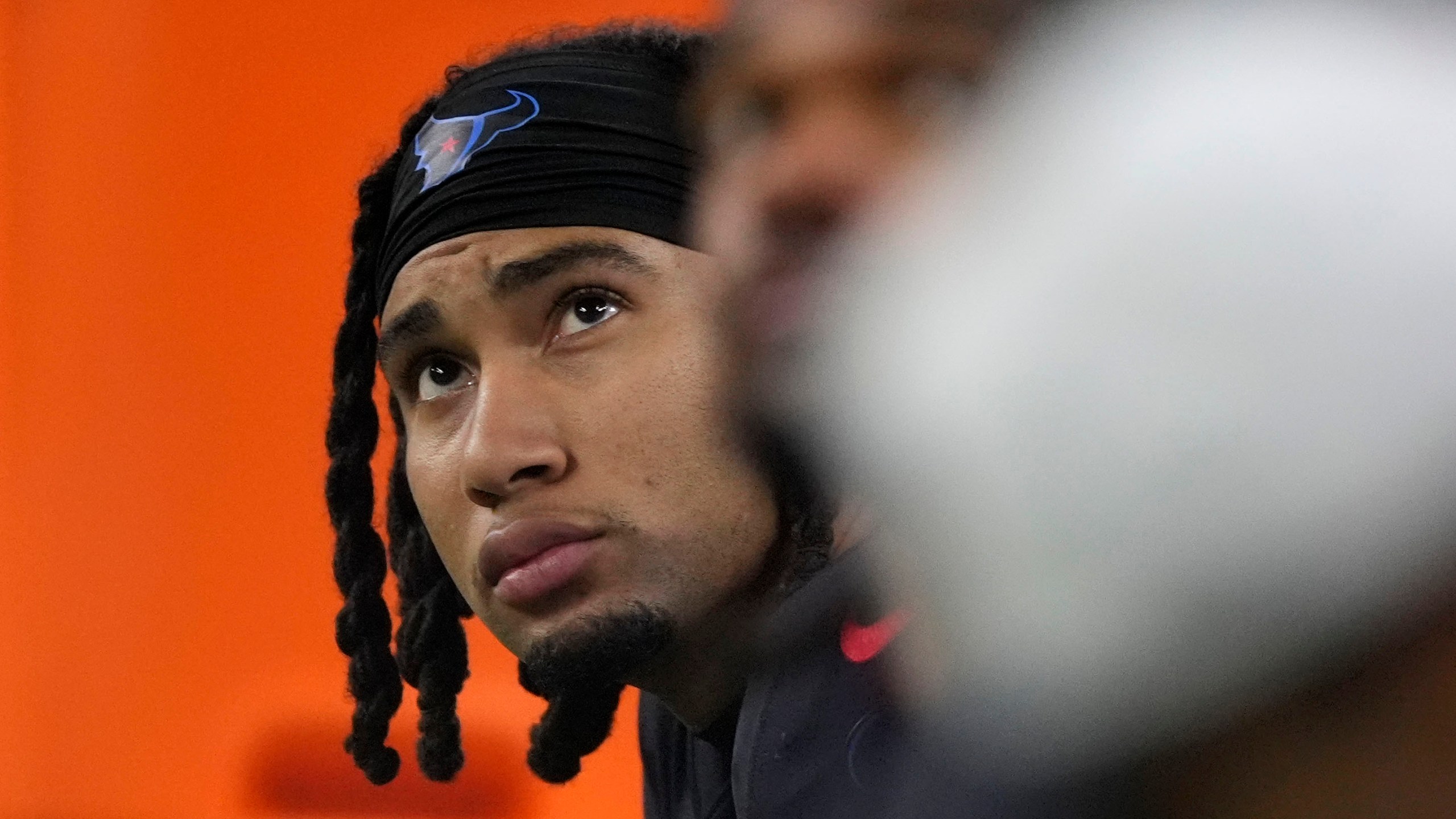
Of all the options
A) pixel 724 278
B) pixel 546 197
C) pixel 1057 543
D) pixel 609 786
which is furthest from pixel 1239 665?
pixel 609 786

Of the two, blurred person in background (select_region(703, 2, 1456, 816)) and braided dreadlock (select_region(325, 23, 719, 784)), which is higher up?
braided dreadlock (select_region(325, 23, 719, 784))

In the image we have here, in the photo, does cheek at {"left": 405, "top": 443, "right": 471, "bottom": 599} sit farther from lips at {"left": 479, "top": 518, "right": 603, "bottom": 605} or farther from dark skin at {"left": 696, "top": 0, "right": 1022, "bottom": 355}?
dark skin at {"left": 696, "top": 0, "right": 1022, "bottom": 355}

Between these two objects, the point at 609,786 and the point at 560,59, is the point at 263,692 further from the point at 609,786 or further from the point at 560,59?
the point at 560,59

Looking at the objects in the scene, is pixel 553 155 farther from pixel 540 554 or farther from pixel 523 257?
pixel 540 554

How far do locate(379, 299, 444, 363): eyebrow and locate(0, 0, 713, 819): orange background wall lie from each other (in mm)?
474

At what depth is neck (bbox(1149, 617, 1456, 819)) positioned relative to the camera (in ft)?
0.80

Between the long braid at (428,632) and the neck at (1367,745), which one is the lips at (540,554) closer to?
the long braid at (428,632)

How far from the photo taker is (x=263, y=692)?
119cm

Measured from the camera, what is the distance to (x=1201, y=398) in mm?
230

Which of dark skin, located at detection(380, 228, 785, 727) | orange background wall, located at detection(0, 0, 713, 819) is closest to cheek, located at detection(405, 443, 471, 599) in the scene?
dark skin, located at detection(380, 228, 785, 727)

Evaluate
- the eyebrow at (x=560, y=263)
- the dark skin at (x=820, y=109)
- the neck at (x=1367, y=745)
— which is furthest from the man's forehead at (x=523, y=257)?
the neck at (x=1367, y=745)

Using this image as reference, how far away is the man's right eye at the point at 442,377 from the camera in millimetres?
724

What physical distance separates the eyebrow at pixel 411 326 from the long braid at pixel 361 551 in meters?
0.16

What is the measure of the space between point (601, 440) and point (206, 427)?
0.70 m
